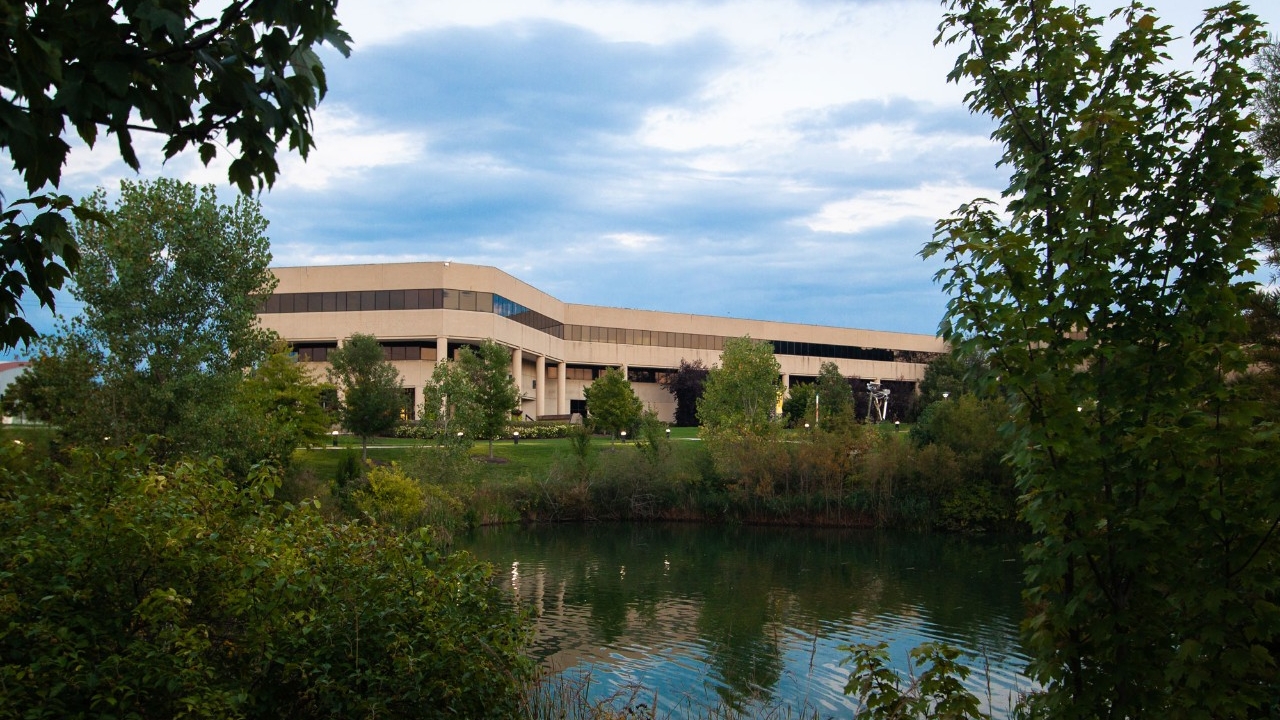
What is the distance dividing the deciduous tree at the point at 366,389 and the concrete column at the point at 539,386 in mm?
25273

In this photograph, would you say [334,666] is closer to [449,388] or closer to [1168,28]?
[1168,28]

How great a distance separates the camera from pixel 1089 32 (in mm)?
5688

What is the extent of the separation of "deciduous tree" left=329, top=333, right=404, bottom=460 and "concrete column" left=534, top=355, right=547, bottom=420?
82.9ft

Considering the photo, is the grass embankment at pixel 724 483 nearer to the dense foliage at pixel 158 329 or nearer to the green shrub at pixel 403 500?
the green shrub at pixel 403 500

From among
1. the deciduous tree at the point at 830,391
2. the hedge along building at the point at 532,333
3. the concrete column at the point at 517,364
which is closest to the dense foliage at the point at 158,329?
the hedge along building at the point at 532,333

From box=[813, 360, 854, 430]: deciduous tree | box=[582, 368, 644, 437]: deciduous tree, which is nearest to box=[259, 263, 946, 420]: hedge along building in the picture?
box=[813, 360, 854, 430]: deciduous tree

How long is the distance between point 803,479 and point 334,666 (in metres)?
37.8

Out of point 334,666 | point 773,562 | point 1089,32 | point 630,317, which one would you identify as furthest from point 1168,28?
point 630,317

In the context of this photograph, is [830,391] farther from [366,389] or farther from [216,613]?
[216,613]

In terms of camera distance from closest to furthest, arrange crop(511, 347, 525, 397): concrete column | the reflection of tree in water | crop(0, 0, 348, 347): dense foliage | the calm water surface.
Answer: crop(0, 0, 348, 347): dense foliage < the reflection of tree in water < the calm water surface < crop(511, 347, 525, 397): concrete column

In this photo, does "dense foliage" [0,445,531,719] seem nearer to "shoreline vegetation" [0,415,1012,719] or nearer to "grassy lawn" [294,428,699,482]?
"shoreline vegetation" [0,415,1012,719]

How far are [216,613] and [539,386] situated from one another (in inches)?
2714

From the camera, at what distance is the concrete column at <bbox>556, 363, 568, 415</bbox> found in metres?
79.9

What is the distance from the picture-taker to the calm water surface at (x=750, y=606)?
15.7 m
